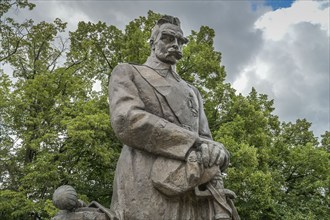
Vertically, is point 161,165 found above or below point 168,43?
below

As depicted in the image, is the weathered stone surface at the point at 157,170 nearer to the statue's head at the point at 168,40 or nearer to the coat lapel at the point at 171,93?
the coat lapel at the point at 171,93

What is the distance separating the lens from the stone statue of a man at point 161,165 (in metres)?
4.49

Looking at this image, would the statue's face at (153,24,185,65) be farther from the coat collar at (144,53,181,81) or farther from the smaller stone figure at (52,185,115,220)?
the smaller stone figure at (52,185,115,220)

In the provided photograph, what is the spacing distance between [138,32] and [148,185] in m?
15.2

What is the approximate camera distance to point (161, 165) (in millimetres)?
4590

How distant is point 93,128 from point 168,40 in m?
11.3

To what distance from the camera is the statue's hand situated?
15.0 ft

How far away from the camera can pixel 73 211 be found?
458cm

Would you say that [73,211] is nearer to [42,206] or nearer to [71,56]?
[42,206]

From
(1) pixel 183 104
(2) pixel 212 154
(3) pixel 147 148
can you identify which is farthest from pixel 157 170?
(1) pixel 183 104

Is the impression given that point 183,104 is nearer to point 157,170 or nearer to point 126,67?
point 126,67

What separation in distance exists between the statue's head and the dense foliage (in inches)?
378

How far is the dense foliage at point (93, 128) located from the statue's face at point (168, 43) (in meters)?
9.61

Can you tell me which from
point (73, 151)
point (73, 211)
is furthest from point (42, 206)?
point (73, 211)
